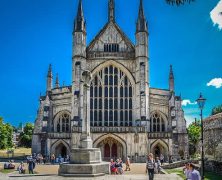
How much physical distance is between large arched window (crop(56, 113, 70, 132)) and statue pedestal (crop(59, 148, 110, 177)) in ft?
97.6

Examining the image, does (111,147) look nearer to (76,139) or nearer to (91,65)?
(76,139)

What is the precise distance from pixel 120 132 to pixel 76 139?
19.2ft

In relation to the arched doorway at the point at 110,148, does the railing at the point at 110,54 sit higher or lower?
higher

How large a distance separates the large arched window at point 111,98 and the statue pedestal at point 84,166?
87.3ft

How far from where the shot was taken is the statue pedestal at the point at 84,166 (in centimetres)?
2172

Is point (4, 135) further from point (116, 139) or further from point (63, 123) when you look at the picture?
point (116, 139)

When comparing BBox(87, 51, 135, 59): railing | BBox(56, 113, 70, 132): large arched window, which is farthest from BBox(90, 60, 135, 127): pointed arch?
BBox(56, 113, 70, 132): large arched window

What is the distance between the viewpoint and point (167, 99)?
171 feet

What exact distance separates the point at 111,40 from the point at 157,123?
1354cm

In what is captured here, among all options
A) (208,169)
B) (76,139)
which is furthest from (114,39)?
(208,169)

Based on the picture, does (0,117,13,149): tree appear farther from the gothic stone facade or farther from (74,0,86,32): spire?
the gothic stone facade

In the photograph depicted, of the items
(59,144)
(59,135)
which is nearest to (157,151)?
(59,144)

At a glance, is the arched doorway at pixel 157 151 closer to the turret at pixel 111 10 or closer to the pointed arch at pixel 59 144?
the pointed arch at pixel 59 144

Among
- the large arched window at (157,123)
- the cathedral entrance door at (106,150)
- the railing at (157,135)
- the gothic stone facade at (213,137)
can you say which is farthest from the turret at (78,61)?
the gothic stone facade at (213,137)
